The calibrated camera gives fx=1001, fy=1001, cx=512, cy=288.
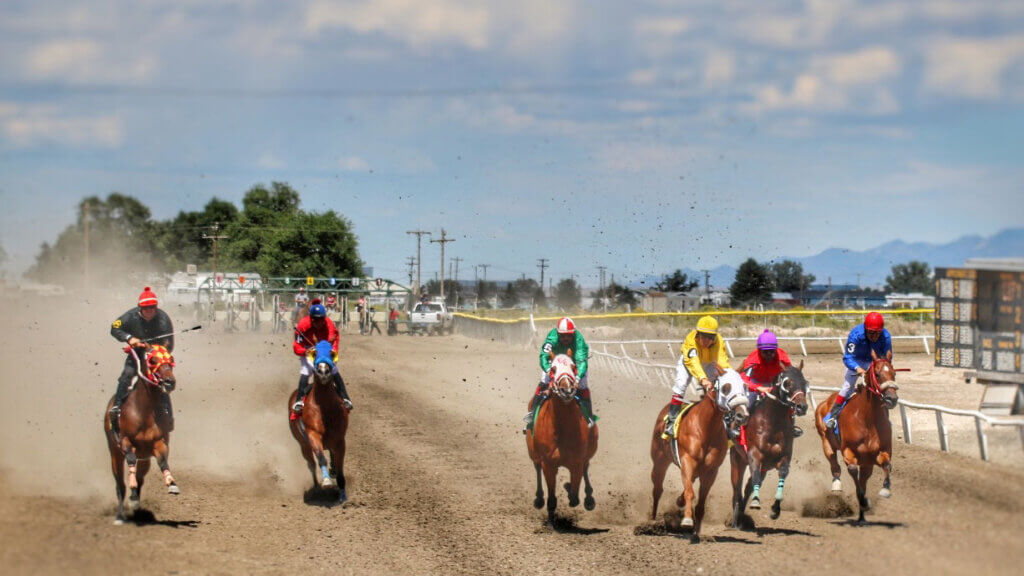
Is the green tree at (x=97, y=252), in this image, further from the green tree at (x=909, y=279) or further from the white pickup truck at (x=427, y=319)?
the green tree at (x=909, y=279)

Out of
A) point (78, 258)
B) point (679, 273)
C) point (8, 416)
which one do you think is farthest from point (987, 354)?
point (78, 258)

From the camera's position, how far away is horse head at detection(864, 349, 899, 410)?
508 inches

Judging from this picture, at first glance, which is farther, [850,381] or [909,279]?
[909,279]

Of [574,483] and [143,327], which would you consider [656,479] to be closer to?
[574,483]

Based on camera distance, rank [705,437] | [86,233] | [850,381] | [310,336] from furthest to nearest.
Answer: [86,233], [310,336], [850,381], [705,437]

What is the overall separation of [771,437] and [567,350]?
300 centimetres

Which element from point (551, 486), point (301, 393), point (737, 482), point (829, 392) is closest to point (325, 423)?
point (301, 393)

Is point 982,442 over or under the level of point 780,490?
over

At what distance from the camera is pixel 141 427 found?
42.3 feet

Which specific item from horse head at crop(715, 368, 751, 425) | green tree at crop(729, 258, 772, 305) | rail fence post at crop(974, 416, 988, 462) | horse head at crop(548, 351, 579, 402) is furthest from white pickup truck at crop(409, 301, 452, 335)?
horse head at crop(715, 368, 751, 425)

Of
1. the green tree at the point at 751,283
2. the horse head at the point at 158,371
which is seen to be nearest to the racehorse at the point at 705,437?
the horse head at the point at 158,371

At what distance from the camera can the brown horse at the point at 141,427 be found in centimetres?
1285

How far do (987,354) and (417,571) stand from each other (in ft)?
48.9

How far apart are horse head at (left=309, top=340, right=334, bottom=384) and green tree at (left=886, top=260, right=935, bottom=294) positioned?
201ft
